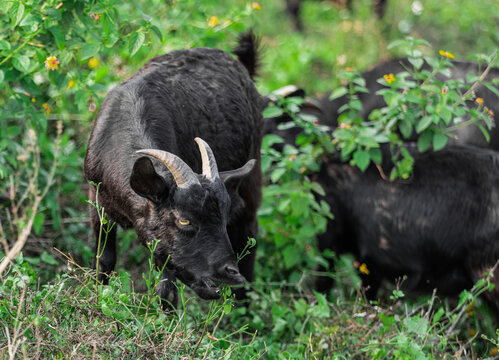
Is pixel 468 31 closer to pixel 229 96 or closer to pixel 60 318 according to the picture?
pixel 229 96

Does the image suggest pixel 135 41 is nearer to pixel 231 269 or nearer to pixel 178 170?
pixel 178 170

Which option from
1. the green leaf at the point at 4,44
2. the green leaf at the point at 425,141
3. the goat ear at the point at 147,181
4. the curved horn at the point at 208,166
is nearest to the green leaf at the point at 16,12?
the green leaf at the point at 4,44

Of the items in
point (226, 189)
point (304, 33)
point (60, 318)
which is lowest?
point (304, 33)

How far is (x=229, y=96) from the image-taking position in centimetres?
471

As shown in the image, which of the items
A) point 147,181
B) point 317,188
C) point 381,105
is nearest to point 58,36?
point 147,181

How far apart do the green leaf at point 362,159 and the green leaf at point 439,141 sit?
0.51m

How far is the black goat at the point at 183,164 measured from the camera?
349cm

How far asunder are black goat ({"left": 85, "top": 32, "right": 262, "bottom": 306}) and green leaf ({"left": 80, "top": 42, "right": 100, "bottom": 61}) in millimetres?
282

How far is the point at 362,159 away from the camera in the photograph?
16.7ft

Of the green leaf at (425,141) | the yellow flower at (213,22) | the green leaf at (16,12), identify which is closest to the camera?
the green leaf at (16,12)

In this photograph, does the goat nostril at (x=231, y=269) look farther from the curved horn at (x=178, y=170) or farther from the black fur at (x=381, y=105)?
the black fur at (x=381, y=105)

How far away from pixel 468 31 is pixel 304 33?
2.68 m

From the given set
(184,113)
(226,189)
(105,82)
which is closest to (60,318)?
(226,189)

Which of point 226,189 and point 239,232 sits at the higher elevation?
point 226,189
